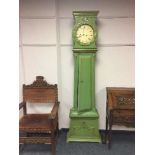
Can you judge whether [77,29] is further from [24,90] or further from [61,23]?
[24,90]

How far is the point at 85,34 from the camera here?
10.5 feet

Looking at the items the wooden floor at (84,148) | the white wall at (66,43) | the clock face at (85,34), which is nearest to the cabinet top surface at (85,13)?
the clock face at (85,34)

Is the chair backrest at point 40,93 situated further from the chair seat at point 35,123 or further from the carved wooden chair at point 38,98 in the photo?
the chair seat at point 35,123

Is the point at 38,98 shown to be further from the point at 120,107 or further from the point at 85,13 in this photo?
the point at 85,13

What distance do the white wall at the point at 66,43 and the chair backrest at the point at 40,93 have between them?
164 millimetres

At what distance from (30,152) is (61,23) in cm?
187

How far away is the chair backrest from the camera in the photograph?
131 inches

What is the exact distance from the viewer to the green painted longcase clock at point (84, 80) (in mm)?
3164

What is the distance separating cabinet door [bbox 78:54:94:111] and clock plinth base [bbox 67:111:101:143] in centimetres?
18

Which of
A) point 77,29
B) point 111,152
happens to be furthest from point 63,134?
point 77,29

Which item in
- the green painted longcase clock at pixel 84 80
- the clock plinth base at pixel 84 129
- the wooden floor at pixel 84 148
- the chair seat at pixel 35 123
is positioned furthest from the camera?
the clock plinth base at pixel 84 129

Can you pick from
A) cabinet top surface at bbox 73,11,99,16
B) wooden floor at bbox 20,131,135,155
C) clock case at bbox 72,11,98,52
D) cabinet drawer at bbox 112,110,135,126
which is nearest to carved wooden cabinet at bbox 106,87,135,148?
cabinet drawer at bbox 112,110,135,126

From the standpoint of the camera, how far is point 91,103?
3293 millimetres

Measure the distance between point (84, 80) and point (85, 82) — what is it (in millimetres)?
32
